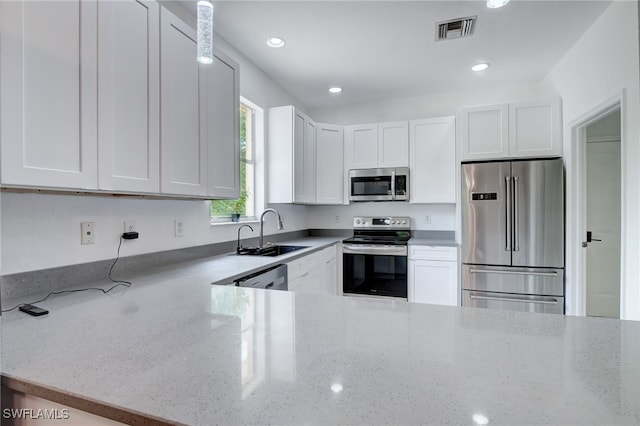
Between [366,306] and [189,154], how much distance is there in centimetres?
136

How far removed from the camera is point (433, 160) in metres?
3.75

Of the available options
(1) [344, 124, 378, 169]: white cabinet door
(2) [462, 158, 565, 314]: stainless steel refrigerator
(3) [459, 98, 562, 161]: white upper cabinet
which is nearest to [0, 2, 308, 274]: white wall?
(1) [344, 124, 378, 169]: white cabinet door

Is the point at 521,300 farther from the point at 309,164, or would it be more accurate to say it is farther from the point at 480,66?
the point at 309,164

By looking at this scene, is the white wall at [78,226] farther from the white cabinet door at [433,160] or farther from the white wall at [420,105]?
the white cabinet door at [433,160]

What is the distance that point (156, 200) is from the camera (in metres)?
2.01

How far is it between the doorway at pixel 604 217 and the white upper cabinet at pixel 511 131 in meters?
0.67

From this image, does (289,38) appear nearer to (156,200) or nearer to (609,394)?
(156,200)

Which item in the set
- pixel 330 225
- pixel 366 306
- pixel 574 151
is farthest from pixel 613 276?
pixel 366 306

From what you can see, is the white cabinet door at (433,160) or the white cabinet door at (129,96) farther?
the white cabinet door at (433,160)

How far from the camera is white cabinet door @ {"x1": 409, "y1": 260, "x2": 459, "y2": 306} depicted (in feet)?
11.1

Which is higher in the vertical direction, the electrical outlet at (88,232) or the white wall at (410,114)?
the white wall at (410,114)

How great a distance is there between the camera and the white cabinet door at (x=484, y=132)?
10.7 feet

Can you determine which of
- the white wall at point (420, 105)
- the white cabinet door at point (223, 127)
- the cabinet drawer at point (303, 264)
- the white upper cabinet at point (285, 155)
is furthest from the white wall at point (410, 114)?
the white cabinet door at point (223, 127)

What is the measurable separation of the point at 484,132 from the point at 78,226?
139 inches
